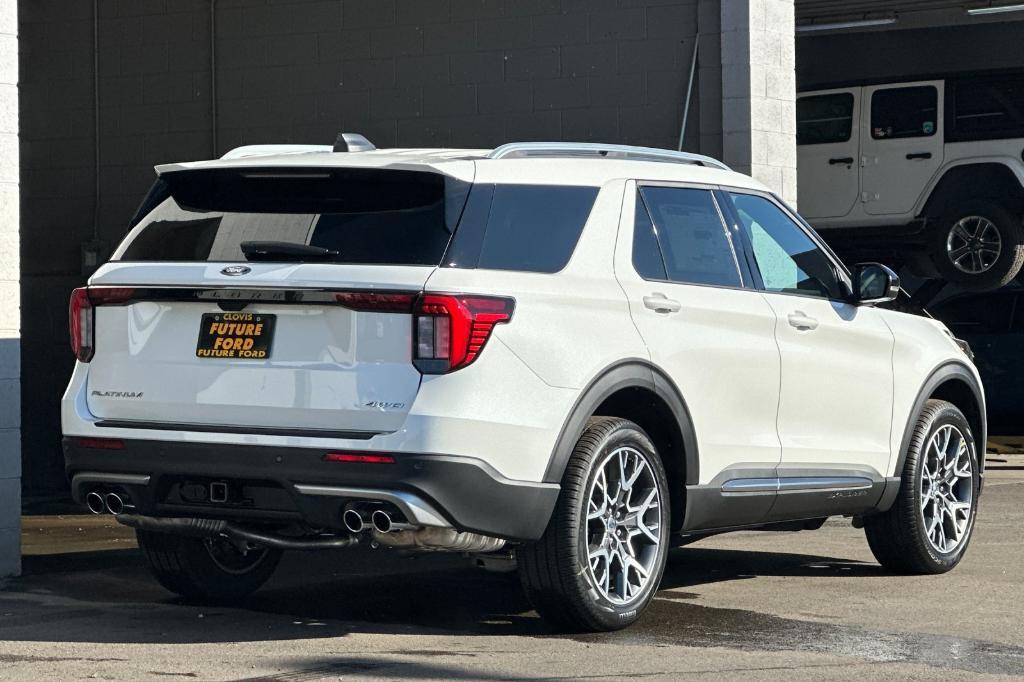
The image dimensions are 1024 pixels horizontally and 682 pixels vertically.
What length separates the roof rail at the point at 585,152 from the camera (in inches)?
261

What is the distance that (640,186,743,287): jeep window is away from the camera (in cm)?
698

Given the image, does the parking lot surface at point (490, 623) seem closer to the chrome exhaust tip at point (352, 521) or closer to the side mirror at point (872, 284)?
the chrome exhaust tip at point (352, 521)

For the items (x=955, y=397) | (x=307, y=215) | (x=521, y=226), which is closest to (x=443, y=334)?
(x=521, y=226)

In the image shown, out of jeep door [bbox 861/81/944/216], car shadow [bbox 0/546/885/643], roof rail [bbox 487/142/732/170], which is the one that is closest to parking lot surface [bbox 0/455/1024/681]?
car shadow [bbox 0/546/885/643]

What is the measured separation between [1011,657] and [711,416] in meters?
1.50

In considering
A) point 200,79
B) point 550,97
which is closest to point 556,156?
point 550,97

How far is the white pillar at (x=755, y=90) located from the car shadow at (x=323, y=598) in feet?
12.2

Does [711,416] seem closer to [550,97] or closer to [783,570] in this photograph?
[783,570]

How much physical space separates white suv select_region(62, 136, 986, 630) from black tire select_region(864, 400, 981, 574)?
1092 mm

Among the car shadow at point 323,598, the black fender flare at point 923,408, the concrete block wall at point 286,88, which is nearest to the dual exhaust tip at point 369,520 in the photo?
the car shadow at point 323,598

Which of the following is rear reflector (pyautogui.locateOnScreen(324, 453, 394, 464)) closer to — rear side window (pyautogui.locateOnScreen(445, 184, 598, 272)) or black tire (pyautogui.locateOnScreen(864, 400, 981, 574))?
rear side window (pyautogui.locateOnScreen(445, 184, 598, 272))

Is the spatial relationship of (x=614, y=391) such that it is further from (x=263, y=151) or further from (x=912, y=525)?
(x=912, y=525)

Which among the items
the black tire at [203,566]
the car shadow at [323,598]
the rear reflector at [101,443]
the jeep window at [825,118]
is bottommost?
the car shadow at [323,598]

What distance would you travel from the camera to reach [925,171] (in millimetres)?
17969
